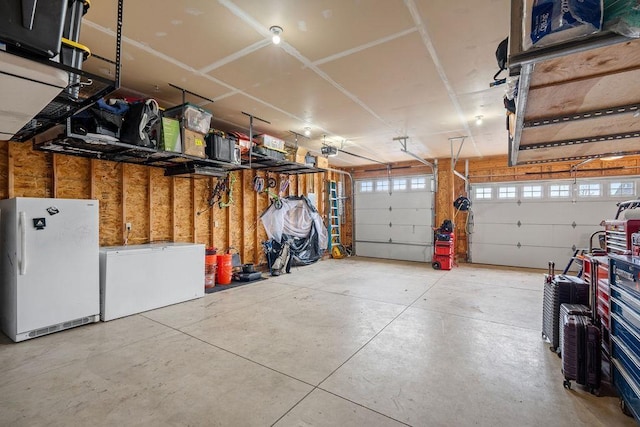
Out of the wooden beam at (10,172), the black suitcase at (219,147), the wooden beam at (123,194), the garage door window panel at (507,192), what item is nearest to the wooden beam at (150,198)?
the wooden beam at (123,194)

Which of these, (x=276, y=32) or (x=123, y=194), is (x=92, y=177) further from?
(x=276, y=32)

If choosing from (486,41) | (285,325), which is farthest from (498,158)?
(285,325)

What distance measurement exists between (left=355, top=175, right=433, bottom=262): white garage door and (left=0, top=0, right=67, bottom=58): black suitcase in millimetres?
8349

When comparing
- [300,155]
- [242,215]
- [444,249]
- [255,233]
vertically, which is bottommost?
[444,249]

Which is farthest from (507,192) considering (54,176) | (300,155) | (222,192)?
(54,176)

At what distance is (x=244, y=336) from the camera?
3.11m

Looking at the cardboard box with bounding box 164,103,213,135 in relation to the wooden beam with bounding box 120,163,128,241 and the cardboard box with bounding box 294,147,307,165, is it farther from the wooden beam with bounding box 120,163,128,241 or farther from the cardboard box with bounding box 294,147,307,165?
the cardboard box with bounding box 294,147,307,165

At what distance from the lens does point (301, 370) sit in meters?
2.44

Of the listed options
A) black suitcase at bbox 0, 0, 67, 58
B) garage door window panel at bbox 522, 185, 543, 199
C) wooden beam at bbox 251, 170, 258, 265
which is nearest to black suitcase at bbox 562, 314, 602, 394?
black suitcase at bbox 0, 0, 67, 58

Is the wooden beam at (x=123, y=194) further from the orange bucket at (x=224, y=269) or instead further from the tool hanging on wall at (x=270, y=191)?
the tool hanging on wall at (x=270, y=191)

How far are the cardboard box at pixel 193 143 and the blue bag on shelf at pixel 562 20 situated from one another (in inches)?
148

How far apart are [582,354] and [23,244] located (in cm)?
520

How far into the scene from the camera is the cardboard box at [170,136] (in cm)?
358

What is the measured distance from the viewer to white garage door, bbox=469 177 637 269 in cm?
658
